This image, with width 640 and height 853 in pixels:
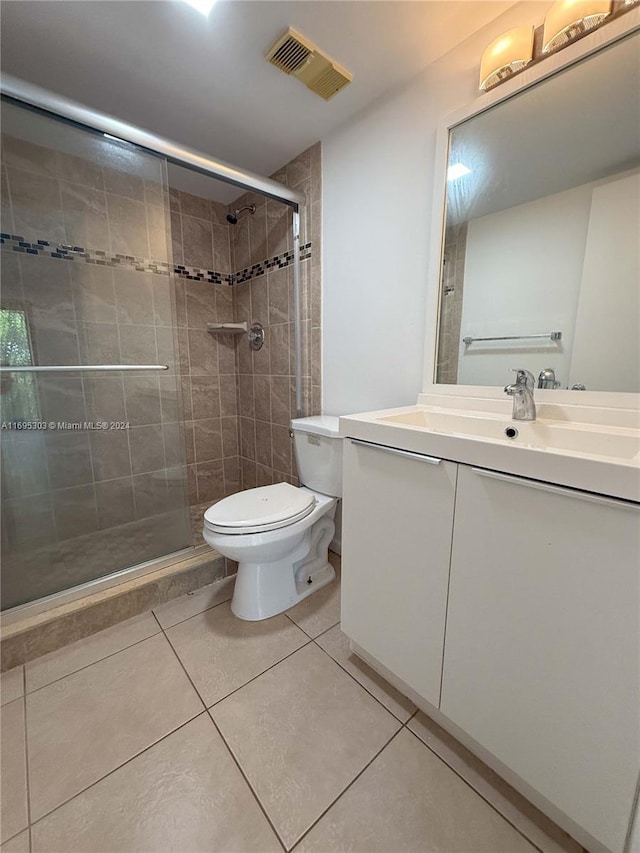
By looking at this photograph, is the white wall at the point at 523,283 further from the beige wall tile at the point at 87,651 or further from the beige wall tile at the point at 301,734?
the beige wall tile at the point at 87,651

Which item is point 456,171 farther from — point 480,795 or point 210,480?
point 210,480

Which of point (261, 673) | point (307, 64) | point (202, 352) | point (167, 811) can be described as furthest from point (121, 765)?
point (307, 64)

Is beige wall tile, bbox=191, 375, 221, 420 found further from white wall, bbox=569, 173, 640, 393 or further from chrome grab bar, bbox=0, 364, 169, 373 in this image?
white wall, bbox=569, 173, 640, 393

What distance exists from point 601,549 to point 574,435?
39 cm

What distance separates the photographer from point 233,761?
35.5 inches

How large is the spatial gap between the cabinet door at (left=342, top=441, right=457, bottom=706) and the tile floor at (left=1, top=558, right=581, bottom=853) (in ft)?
0.58

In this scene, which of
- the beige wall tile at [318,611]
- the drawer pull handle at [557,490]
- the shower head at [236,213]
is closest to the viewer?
the drawer pull handle at [557,490]

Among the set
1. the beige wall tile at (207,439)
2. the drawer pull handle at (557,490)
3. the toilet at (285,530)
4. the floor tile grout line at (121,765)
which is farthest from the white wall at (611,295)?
the beige wall tile at (207,439)

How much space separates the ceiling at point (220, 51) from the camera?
103 centimetres

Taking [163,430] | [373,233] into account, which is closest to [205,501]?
[163,430]

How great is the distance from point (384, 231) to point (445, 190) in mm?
284

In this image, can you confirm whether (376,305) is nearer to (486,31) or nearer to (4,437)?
(486,31)

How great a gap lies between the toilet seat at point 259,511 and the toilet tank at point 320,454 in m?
0.10

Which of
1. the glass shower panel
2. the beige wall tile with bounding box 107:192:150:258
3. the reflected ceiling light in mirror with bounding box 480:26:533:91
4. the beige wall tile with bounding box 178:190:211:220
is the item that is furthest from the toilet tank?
the beige wall tile with bounding box 178:190:211:220
